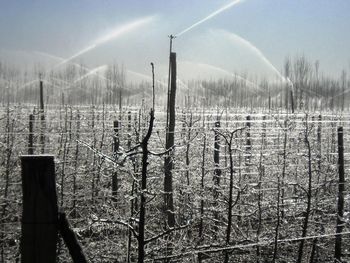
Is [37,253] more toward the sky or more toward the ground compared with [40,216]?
more toward the ground

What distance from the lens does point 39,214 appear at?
181 cm

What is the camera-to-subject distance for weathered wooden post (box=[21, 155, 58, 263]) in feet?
5.87

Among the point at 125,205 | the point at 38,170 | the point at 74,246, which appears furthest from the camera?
the point at 125,205

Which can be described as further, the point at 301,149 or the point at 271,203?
the point at 301,149

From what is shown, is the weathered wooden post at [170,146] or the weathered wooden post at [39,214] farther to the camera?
the weathered wooden post at [170,146]

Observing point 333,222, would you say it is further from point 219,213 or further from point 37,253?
point 37,253

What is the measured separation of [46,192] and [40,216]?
0.32 ft

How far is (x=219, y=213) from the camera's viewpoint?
Result: 18.6 feet

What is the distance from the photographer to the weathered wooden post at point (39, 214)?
1789 millimetres

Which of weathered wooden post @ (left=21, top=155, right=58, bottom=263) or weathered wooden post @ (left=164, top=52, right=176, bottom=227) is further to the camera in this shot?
weathered wooden post @ (left=164, top=52, right=176, bottom=227)

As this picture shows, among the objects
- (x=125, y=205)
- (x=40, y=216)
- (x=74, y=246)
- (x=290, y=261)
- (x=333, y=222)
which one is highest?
(x=40, y=216)

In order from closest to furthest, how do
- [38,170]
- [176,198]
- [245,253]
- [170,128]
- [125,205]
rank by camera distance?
[38,170] < [125,205] < [245,253] < [176,198] < [170,128]

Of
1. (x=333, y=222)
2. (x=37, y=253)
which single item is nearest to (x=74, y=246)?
(x=37, y=253)

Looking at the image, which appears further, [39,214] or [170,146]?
[170,146]
